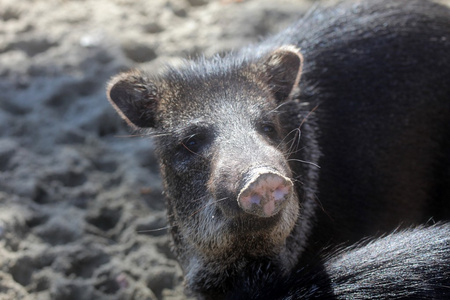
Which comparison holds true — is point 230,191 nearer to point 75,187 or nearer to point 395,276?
point 395,276

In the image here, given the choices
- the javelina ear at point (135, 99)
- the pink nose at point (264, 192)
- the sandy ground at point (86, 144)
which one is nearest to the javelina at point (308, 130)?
the javelina ear at point (135, 99)

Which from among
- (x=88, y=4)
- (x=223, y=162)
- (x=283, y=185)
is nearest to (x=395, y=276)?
(x=283, y=185)

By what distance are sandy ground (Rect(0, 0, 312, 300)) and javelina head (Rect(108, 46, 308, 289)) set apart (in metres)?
0.45

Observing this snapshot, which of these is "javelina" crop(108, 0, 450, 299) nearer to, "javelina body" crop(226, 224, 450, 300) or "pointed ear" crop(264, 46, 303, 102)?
"pointed ear" crop(264, 46, 303, 102)

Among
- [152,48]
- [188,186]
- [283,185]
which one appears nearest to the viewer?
[283,185]

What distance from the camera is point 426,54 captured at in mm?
3691

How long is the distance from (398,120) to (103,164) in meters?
1.97

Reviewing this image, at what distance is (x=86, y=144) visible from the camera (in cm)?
460

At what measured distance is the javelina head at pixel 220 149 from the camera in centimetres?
260

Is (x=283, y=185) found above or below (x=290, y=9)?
above

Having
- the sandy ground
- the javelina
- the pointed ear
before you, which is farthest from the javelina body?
the sandy ground

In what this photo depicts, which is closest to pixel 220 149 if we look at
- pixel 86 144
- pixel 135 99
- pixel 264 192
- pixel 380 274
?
pixel 264 192

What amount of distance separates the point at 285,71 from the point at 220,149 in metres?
0.77

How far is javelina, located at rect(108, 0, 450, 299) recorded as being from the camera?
9.66 ft
